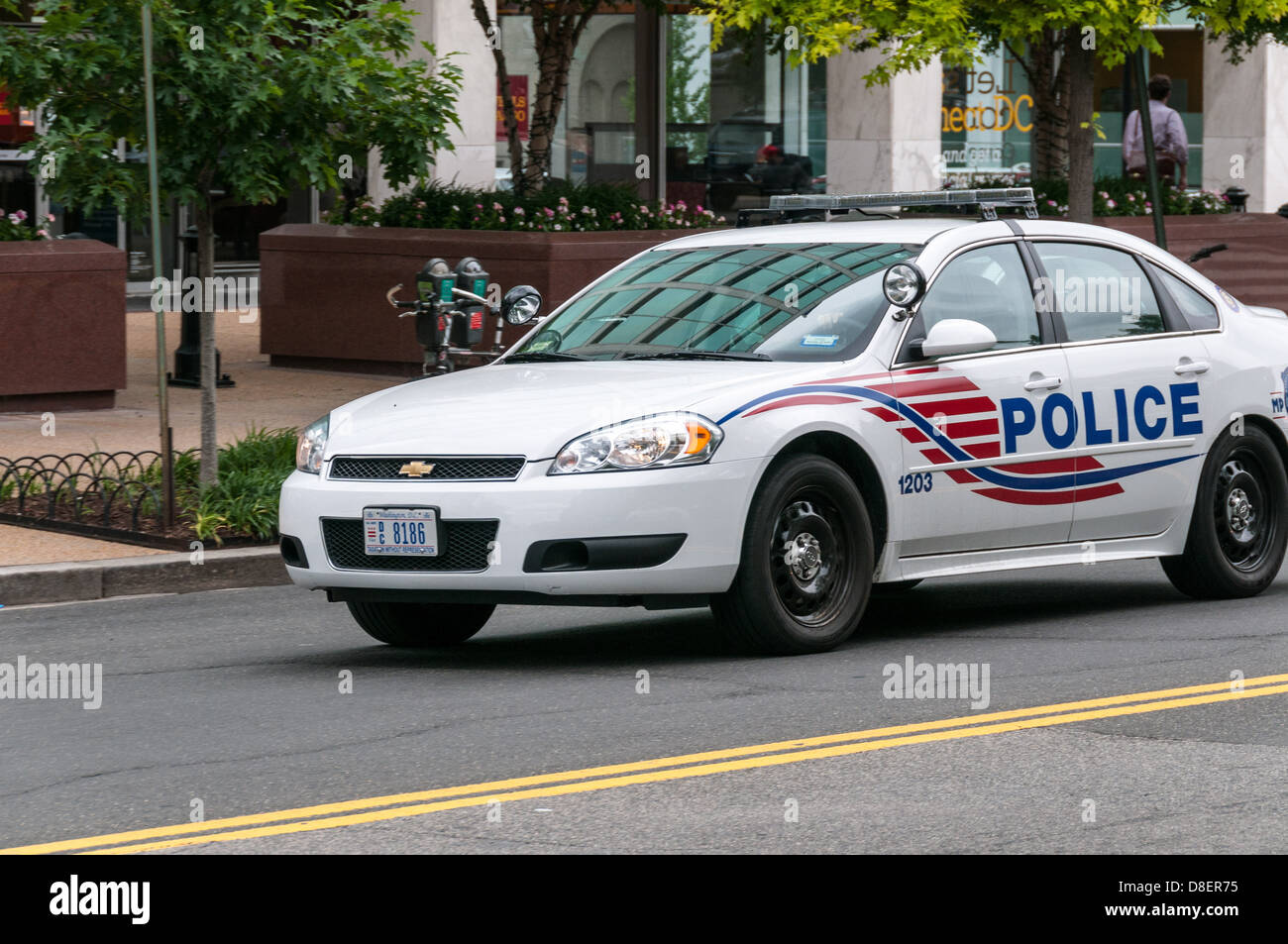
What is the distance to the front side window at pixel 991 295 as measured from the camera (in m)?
9.34

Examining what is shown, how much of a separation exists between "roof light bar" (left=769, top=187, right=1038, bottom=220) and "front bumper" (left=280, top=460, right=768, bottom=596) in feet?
7.17

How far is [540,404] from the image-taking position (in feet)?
27.5

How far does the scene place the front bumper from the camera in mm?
8016

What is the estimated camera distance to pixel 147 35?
1138cm

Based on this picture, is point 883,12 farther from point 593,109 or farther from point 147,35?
point 593,109

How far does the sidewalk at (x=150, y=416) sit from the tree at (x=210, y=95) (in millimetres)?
1213

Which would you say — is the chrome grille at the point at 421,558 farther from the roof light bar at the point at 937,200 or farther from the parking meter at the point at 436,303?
the parking meter at the point at 436,303

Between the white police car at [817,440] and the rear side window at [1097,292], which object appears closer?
the white police car at [817,440]

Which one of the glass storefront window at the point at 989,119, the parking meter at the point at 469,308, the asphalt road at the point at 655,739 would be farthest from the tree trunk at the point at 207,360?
the glass storefront window at the point at 989,119

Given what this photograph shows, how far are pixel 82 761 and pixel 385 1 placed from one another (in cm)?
672

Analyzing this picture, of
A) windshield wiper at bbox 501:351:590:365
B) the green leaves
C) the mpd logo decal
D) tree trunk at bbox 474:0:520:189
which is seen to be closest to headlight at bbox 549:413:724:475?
the mpd logo decal

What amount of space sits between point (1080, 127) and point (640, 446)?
11162 mm

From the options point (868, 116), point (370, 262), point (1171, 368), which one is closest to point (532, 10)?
point (370, 262)

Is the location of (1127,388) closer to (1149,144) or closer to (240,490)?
(240,490)
